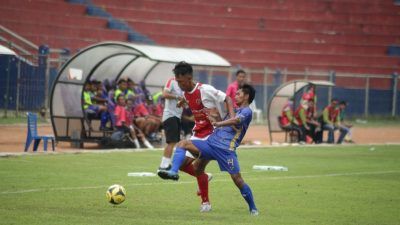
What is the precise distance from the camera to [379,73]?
168 feet

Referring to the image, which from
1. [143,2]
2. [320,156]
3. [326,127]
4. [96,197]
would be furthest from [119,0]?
[96,197]

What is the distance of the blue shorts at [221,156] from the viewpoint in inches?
482

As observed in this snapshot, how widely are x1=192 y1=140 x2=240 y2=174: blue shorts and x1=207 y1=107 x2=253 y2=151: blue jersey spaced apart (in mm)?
58

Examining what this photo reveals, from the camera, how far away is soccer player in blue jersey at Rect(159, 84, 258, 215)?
1221 cm

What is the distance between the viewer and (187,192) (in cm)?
1515

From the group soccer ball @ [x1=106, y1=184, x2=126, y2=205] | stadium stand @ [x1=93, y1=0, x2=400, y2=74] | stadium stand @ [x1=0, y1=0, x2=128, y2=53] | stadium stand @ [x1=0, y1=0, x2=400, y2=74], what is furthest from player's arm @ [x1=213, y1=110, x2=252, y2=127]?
stadium stand @ [x1=93, y1=0, x2=400, y2=74]

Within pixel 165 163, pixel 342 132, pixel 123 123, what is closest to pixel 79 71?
pixel 123 123

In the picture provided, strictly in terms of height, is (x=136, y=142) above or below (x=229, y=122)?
below

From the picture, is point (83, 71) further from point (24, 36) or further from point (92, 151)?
point (24, 36)

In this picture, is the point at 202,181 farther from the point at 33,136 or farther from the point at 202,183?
the point at 33,136

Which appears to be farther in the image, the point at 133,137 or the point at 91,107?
the point at 91,107

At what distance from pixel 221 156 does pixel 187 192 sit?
2.99 metres

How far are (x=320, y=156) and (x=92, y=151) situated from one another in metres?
5.79

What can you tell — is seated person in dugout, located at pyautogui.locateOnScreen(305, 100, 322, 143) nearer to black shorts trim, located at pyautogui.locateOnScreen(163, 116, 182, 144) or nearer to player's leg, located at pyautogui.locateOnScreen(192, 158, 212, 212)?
black shorts trim, located at pyautogui.locateOnScreen(163, 116, 182, 144)
